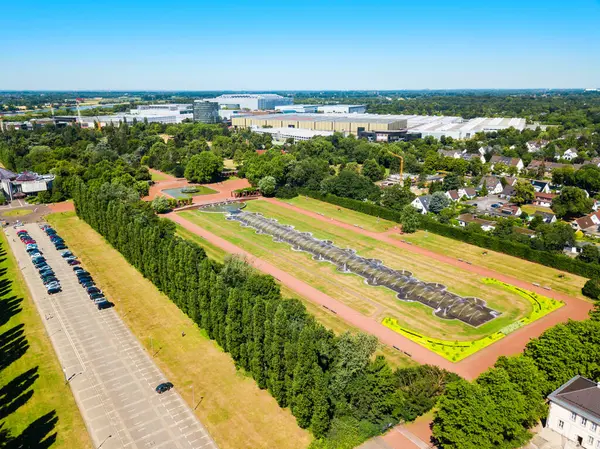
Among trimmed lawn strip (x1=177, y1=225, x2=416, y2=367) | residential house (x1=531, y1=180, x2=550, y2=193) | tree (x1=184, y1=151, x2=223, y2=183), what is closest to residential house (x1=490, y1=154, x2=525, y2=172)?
residential house (x1=531, y1=180, x2=550, y2=193)

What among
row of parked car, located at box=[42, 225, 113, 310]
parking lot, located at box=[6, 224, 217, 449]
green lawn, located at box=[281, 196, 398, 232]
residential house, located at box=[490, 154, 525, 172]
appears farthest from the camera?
residential house, located at box=[490, 154, 525, 172]

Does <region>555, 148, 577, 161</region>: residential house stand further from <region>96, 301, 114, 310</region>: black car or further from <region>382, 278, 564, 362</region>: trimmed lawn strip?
<region>96, 301, 114, 310</region>: black car

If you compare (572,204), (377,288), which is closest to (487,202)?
(572,204)

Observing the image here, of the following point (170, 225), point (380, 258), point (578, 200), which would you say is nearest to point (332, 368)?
point (380, 258)

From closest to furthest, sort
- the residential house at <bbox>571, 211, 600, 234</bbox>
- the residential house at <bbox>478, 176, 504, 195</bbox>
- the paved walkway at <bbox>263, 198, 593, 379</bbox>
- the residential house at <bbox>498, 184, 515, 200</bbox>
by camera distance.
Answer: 1. the paved walkway at <bbox>263, 198, 593, 379</bbox>
2. the residential house at <bbox>571, 211, 600, 234</bbox>
3. the residential house at <bbox>498, 184, 515, 200</bbox>
4. the residential house at <bbox>478, 176, 504, 195</bbox>

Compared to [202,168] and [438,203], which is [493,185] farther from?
[202,168]

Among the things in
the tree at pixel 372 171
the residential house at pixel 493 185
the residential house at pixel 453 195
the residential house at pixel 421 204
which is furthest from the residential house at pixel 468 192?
the tree at pixel 372 171
